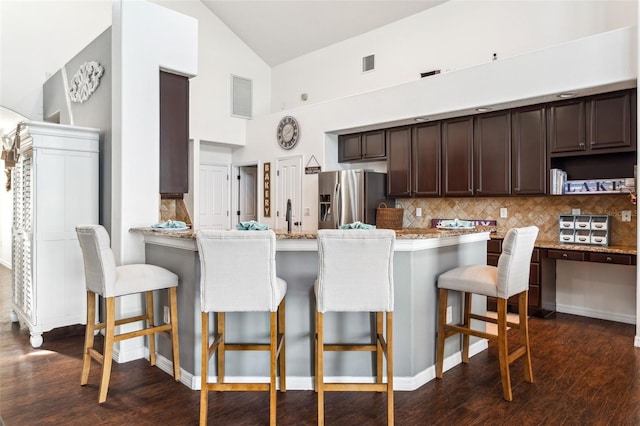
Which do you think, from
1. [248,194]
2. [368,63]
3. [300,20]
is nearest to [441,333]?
[368,63]

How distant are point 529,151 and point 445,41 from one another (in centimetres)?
217

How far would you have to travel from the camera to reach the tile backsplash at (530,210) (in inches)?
175

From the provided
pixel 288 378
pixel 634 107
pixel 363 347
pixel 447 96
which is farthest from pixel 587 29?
pixel 288 378

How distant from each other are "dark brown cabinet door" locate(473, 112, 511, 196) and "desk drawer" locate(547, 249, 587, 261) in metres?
0.79

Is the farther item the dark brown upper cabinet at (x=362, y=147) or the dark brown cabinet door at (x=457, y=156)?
the dark brown upper cabinet at (x=362, y=147)

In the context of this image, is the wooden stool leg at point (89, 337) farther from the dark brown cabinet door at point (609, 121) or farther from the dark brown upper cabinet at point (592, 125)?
the dark brown cabinet door at point (609, 121)

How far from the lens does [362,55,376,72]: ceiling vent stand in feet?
22.1

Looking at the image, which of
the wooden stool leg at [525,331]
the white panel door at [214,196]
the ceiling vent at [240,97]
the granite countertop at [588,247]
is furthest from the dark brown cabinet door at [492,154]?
the white panel door at [214,196]

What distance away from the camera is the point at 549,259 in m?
4.74

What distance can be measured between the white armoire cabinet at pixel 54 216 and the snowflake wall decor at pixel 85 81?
1.84 feet

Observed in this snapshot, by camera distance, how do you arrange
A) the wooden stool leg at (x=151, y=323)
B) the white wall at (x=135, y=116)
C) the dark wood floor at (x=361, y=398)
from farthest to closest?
the white wall at (x=135, y=116) < the wooden stool leg at (x=151, y=323) < the dark wood floor at (x=361, y=398)

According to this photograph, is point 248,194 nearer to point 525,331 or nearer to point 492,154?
point 492,154

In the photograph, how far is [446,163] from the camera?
534 cm

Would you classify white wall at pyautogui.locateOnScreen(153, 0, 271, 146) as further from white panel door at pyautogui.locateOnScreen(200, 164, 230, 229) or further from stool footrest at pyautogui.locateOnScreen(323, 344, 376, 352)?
stool footrest at pyautogui.locateOnScreen(323, 344, 376, 352)
